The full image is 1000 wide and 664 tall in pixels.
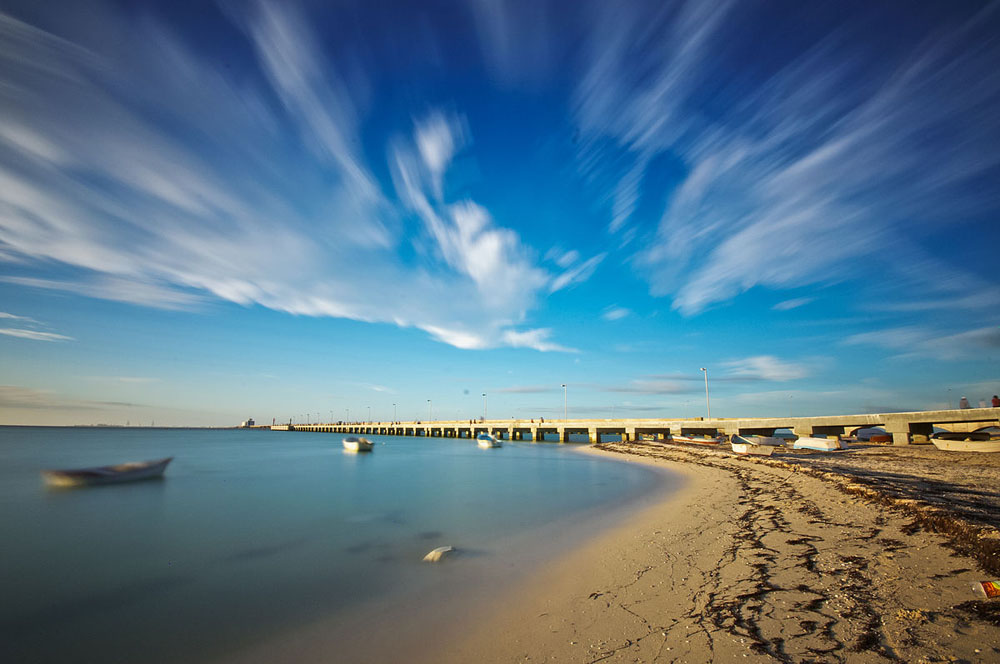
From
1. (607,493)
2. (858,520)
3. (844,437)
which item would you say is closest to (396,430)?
(844,437)

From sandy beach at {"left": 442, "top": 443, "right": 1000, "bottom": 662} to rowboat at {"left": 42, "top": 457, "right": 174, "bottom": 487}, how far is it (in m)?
28.2

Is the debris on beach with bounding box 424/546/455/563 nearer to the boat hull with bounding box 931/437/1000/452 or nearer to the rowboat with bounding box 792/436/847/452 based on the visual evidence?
the boat hull with bounding box 931/437/1000/452

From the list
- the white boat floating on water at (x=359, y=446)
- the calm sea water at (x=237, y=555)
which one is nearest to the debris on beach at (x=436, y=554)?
the calm sea water at (x=237, y=555)

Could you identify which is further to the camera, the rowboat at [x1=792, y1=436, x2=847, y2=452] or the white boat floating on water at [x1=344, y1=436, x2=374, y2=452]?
the white boat floating on water at [x1=344, y1=436, x2=374, y2=452]

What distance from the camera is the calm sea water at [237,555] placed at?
263 inches

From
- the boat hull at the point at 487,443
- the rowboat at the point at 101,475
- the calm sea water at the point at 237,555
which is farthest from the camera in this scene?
the boat hull at the point at 487,443

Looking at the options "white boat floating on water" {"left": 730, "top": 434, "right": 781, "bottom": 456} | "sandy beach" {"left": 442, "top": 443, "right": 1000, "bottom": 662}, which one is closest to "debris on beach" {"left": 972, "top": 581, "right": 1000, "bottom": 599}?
"sandy beach" {"left": 442, "top": 443, "right": 1000, "bottom": 662}

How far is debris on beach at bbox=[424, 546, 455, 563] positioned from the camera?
9531mm

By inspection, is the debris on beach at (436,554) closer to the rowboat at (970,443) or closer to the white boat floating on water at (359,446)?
the rowboat at (970,443)

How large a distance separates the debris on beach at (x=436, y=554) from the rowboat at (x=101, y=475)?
25.1 m

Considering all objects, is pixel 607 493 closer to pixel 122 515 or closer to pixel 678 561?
pixel 678 561

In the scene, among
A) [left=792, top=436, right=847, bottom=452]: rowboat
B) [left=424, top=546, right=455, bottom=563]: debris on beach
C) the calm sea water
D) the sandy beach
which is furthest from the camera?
[left=792, top=436, right=847, bottom=452]: rowboat

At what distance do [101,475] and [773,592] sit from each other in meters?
32.5

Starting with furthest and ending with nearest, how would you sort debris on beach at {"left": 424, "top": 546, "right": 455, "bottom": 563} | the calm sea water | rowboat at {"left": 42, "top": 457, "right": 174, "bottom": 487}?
rowboat at {"left": 42, "top": 457, "right": 174, "bottom": 487} < debris on beach at {"left": 424, "top": 546, "right": 455, "bottom": 563} < the calm sea water
